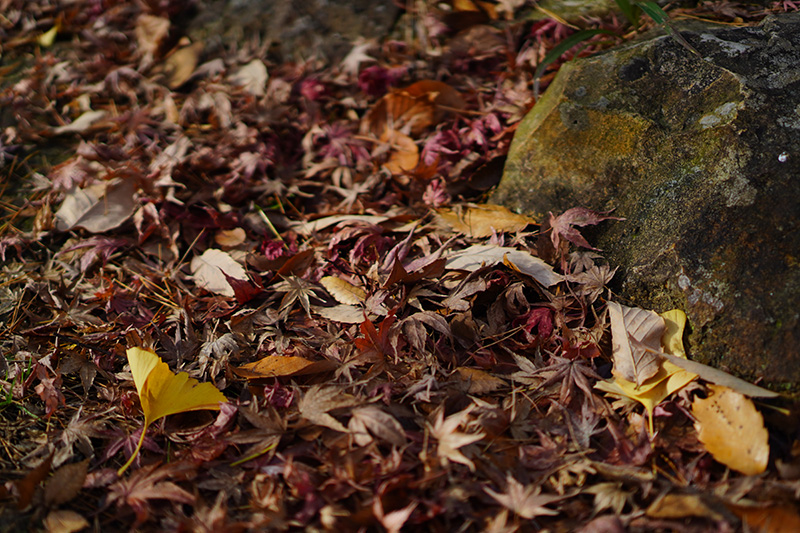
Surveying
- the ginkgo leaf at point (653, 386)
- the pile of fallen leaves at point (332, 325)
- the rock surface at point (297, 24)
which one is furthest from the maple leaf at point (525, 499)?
the rock surface at point (297, 24)

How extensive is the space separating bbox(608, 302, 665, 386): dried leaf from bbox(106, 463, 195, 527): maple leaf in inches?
45.8

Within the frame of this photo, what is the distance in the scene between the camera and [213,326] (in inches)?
72.4

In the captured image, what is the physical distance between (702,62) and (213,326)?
1845mm

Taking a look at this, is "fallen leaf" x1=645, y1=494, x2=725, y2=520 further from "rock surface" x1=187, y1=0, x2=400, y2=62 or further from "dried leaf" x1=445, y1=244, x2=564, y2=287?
"rock surface" x1=187, y1=0, x2=400, y2=62

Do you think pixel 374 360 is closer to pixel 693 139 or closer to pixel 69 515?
pixel 69 515

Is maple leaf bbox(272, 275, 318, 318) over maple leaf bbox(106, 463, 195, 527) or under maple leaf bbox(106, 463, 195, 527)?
over

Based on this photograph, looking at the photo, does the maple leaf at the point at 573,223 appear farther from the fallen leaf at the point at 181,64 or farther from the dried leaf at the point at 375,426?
the fallen leaf at the point at 181,64

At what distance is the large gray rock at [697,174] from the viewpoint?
1.51 metres

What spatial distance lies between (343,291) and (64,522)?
963mm

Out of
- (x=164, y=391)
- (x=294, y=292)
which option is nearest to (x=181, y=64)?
→ (x=294, y=292)

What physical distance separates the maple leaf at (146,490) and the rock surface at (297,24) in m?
2.15

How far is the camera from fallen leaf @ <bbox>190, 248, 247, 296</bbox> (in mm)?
1933

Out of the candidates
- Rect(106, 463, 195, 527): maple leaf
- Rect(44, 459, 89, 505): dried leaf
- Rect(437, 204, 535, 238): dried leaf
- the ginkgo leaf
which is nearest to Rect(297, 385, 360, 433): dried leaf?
Rect(106, 463, 195, 527): maple leaf

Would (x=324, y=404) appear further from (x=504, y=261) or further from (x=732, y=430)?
(x=732, y=430)
